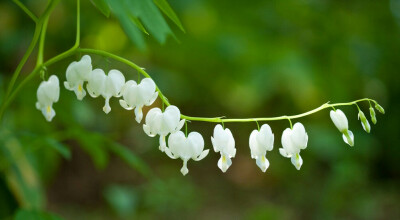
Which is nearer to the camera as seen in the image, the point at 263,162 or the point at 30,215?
the point at 263,162

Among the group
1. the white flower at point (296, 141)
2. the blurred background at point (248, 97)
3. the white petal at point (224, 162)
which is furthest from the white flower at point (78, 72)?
the blurred background at point (248, 97)

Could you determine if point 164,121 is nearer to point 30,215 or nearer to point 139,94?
point 139,94

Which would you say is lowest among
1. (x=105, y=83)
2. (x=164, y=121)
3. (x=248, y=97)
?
(x=248, y=97)

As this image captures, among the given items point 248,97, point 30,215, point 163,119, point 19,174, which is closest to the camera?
point 163,119

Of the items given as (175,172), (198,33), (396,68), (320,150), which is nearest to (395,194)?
(320,150)

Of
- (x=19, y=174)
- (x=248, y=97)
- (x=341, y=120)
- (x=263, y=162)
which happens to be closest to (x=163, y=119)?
(x=263, y=162)

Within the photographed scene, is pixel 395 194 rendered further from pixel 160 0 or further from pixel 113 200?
pixel 160 0

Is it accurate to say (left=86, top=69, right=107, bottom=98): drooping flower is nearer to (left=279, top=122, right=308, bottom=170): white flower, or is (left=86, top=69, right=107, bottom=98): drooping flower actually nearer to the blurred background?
(left=279, top=122, right=308, bottom=170): white flower

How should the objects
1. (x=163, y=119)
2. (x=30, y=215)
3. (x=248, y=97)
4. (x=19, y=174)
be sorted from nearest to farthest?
(x=163, y=119) → (x=30, y=215) → (x=19, y=174) → (x=248, y=97)
